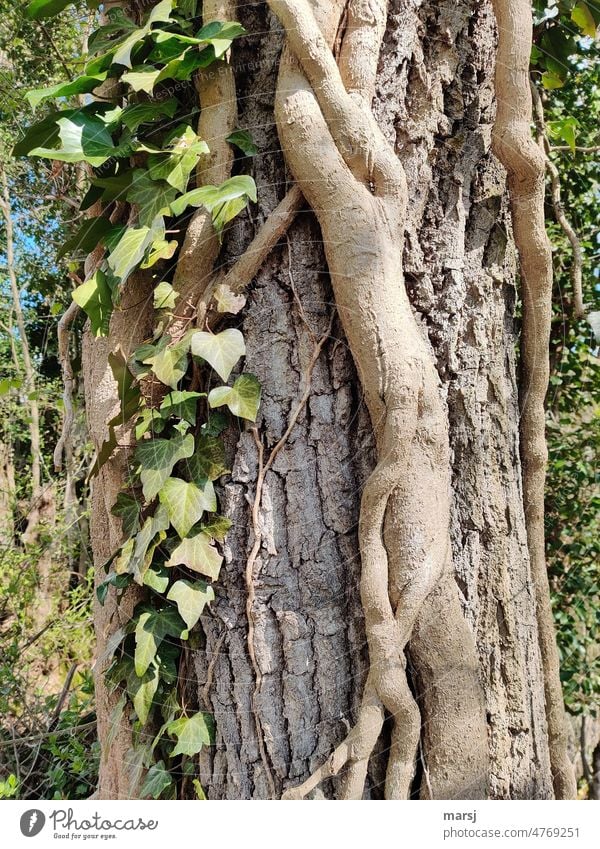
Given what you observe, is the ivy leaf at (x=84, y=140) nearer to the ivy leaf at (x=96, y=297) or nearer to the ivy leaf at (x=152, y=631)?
the ivy leaf at (x=96, y=297)

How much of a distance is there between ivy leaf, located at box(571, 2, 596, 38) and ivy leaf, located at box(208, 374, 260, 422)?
958 millimetres

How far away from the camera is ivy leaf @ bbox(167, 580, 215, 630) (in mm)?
812

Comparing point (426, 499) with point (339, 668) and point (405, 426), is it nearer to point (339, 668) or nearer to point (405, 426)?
point (405, 426)

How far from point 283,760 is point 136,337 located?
59cm

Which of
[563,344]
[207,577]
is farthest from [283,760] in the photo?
[563,344]

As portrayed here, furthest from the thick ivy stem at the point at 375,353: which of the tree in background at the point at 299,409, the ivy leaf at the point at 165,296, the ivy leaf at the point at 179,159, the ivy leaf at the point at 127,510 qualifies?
the ivy leaf at the point at 127,510

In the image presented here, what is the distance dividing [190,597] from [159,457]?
0.60 ft

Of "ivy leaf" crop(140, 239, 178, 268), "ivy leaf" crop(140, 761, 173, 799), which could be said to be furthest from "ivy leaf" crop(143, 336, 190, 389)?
"ivy leaf" crop(140, 761, 173, 799)

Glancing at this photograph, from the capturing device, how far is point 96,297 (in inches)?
34.8

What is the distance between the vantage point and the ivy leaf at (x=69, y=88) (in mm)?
839

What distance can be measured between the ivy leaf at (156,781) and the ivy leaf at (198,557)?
28 centimetres

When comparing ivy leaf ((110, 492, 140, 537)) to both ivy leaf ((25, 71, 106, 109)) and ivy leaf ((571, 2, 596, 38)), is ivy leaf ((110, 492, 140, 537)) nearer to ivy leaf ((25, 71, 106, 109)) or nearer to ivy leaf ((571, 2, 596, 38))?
ivy leaf ((25, 71, 106, 109))

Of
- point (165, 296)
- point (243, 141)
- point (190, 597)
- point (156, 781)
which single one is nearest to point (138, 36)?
point (243, 141)

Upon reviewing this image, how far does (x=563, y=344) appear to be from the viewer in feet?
6.43
